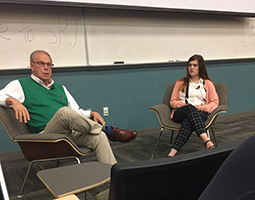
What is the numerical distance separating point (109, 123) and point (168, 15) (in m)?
1.84

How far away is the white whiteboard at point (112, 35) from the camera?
9.93 feet

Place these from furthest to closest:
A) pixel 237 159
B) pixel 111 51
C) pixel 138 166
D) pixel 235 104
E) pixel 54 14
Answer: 1. pixel 235 104
2. pixel 111 51
3. pixel 54 14
4. pixel 138 166
5. pixel 237 159

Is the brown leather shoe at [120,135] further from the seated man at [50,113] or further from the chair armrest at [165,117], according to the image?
the chair armrest at [165,117]

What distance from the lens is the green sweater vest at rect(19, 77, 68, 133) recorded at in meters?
2.28

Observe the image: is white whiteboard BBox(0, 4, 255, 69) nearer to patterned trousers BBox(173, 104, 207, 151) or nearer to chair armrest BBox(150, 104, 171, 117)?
chair armrest BBox(150, 104, 171, 117)

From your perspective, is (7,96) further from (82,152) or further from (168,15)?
(168,15)

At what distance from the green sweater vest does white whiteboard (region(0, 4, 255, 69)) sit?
83 cm

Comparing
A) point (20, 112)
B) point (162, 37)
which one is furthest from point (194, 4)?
point (20, 112)

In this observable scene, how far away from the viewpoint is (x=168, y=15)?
12.8 ft

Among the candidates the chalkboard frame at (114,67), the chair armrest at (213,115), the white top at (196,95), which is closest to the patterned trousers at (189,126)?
the chair armrest at (213,115)

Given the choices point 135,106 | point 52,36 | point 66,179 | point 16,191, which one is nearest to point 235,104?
point 135,106

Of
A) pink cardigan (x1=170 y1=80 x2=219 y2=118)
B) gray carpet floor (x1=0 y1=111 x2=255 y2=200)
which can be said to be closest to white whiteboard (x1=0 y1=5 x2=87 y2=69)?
gray carpet floor (x1=0 y1=111 x2=255 y2=200)

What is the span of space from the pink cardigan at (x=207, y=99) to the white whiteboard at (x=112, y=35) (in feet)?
3.21

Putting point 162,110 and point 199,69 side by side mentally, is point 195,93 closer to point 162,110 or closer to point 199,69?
point 199,69
